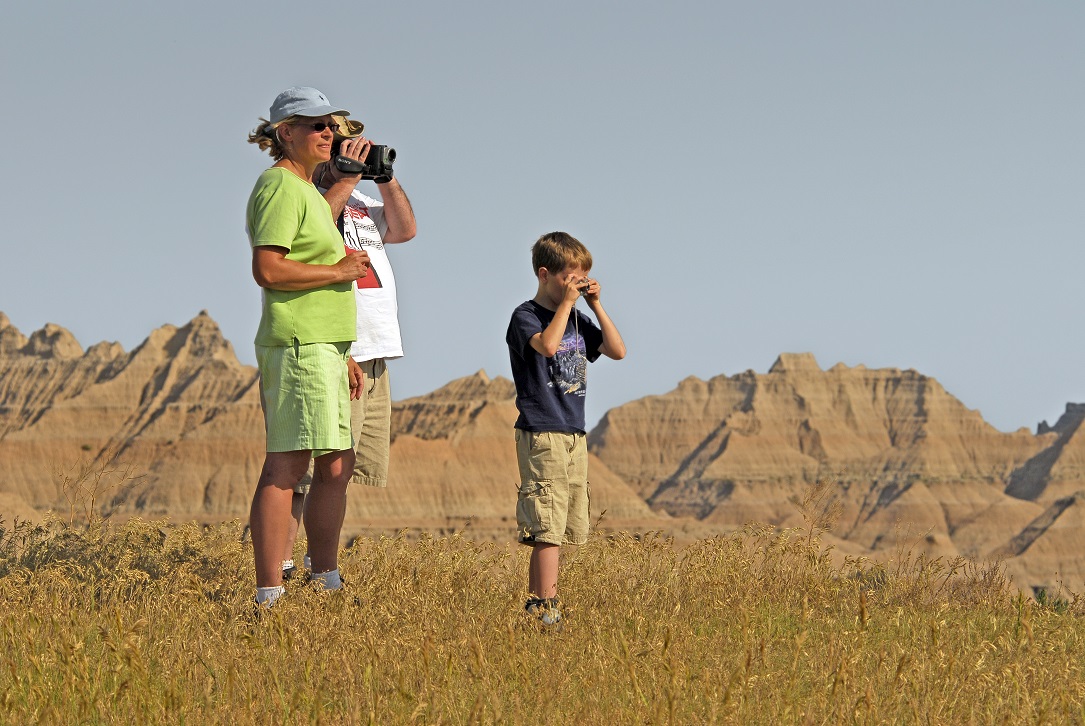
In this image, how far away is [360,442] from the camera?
5.68 m

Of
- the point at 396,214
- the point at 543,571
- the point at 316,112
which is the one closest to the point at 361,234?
the point at 396,214

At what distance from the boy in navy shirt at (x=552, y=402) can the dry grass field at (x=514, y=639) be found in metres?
0.33

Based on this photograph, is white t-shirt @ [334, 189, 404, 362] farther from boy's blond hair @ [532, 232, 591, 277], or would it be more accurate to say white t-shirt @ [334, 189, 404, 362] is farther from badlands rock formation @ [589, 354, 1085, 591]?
badlands rock formation @ [589, 354, 1085, 591]

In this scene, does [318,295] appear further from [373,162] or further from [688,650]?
[688,650]

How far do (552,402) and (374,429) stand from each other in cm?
96

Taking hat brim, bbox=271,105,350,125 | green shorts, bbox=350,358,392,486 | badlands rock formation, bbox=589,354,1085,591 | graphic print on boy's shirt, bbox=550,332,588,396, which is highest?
badlands rock formation, bbox=589,354,1085,591

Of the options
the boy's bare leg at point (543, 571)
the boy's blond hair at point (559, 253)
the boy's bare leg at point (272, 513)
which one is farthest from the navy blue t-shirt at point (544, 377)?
the boy's bare leg at point (272, 513)

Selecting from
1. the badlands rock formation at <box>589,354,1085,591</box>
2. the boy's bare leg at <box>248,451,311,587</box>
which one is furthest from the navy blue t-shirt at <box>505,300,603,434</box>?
the badlands rock formation at <box>589,354,1085,591</box>

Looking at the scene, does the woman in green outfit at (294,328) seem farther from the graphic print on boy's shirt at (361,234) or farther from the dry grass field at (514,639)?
the graphic print on boy's shirt at (361,234)

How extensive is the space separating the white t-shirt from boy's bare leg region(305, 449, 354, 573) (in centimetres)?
51

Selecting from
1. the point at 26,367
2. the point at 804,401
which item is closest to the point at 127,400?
the point at 26,367

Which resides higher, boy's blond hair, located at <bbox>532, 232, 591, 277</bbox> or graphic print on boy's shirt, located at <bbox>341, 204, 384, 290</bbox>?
graphic print on boy's shirt, located at <bbox>341, 204, 384, 290</bbox>

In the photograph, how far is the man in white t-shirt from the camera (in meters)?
5.41

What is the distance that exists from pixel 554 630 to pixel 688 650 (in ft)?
2.24
